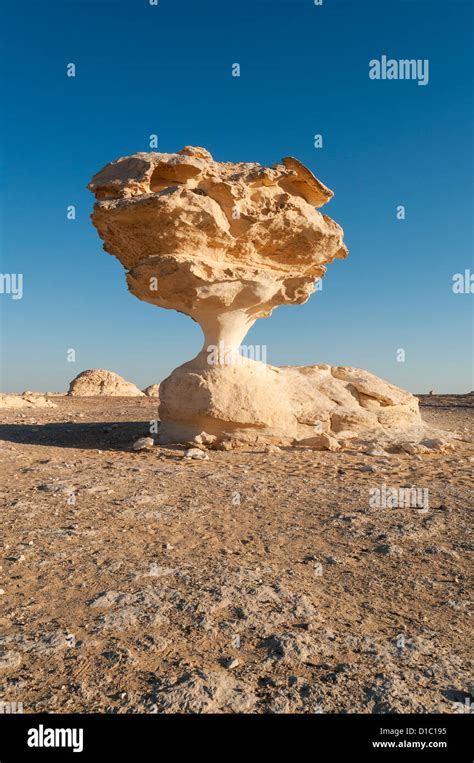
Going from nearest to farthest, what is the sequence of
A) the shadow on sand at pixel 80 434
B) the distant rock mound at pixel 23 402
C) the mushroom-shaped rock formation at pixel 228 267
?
the mushroom-shaped rock formation at pixel 228 267 → the shadow on sand at pixel 80 434 → the distant rock mound at pixel 23 402

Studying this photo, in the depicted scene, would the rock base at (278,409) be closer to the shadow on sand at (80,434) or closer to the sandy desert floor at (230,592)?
the shadow on sand at (80,434)

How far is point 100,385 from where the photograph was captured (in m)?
28.2

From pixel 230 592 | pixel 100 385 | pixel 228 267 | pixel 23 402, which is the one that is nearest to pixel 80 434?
pixel 228 267

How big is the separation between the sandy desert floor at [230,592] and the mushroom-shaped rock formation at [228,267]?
2457mm

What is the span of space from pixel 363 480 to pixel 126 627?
4.54 m

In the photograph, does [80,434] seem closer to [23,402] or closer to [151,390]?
Answer: [23,402]

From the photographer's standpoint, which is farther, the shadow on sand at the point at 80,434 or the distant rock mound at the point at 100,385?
the distant rock mound at the point at 100,385

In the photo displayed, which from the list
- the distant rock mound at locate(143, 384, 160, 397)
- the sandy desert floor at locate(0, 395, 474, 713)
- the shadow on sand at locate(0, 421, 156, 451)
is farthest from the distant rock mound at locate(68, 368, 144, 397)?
the sandy desert floor at locate(0, 395, 474, 713)

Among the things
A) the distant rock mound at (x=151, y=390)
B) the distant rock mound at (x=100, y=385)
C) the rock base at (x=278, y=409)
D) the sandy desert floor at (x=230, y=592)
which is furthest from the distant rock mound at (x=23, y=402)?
the sandy desert floor at (x=230, y=592)

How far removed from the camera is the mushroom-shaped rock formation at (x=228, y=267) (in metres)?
9.23

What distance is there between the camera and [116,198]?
9242mm

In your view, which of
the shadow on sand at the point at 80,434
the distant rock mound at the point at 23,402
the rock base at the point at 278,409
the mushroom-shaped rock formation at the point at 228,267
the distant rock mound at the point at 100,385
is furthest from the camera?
the distant rock mound at the point at 100,385
